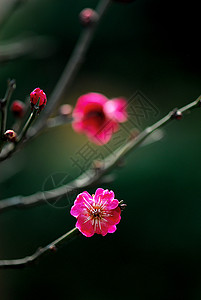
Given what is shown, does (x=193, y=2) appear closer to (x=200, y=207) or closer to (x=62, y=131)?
(x=62, y=131)

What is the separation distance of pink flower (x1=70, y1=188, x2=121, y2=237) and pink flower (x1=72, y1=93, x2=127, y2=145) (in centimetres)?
44

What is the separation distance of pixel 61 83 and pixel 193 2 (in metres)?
1.92

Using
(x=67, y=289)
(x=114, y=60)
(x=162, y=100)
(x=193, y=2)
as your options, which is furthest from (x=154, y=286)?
(x=193, y=2)

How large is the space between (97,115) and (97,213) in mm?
499

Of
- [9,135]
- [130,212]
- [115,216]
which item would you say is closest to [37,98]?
[9,135]

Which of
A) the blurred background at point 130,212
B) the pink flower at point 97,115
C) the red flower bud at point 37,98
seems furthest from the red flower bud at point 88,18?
the red flower bud at point 37,98

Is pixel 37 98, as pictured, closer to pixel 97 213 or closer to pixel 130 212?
pixel 97 213

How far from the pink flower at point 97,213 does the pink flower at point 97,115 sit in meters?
0.44

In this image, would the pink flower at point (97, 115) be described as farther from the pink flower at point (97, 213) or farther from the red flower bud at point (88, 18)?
the pink flower at point (97, 213)

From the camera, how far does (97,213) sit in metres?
0.50

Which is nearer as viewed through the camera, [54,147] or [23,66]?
[54,147]

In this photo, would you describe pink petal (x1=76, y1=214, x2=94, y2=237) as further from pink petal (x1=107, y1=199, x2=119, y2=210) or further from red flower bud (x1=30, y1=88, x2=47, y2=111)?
red flower bud (x1=30, y1=88, x2=47, y2=111)

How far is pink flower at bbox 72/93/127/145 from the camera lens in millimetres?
947

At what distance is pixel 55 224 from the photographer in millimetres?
1760
